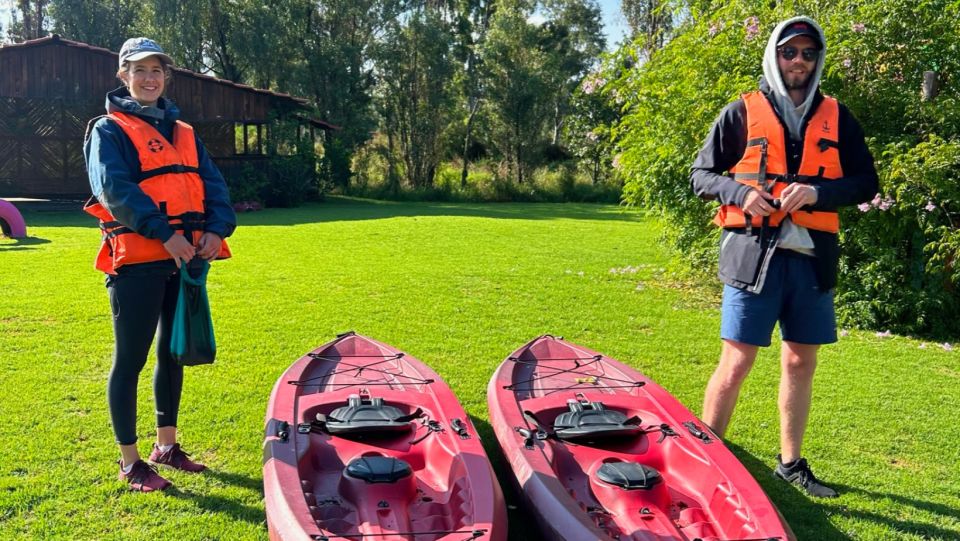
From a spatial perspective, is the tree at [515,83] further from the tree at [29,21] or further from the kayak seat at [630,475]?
the kayak seat at [630,475]

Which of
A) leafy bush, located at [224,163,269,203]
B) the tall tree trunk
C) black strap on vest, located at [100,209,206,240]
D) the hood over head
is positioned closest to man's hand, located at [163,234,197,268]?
black strap on vest, located at [100,209,206,240]

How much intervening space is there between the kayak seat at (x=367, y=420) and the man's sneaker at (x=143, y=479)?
31.3 inches

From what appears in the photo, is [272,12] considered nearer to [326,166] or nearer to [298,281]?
[326,166]

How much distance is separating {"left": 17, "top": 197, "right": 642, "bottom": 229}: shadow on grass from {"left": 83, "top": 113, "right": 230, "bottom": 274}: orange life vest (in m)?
10.4

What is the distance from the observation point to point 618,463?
3234 mm

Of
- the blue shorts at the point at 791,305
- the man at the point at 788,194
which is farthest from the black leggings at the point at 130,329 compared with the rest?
the blue shorts at the point at 791,305

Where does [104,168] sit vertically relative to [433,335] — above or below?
Answer: above

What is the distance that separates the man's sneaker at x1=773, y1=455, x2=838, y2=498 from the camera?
358 centimetres

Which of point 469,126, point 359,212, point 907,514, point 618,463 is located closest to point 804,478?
point 907,514

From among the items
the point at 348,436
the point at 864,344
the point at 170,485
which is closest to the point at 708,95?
the point at 864,344

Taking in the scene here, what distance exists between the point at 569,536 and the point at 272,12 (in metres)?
28.8

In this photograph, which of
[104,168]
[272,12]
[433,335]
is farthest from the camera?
[272,12]

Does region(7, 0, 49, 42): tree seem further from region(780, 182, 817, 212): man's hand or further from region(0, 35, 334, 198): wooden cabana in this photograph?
region(780, 182, 817, 212): man's hand

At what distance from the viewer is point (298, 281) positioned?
28.7ft
